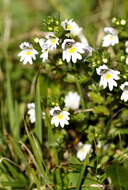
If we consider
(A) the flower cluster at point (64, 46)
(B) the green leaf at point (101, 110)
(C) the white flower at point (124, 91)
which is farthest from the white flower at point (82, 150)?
(A) the flower cluster at point (64, 46)

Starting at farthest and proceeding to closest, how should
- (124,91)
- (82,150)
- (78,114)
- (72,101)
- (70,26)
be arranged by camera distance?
1. (72,101)
2. (82,150)
3. (78,114)
4. (70,26)
5. (124,91)

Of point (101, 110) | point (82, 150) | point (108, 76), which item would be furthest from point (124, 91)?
point (82, 150)

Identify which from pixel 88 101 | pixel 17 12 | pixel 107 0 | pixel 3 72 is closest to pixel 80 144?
pixel 88 101

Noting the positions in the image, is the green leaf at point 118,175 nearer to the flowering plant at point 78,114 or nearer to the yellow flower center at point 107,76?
the flowering plant at point 78,114

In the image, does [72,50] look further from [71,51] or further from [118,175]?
[118,175]

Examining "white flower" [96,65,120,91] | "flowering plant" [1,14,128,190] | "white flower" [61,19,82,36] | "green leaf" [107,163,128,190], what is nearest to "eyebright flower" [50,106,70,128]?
"flowering plant" [1,14,128,190]

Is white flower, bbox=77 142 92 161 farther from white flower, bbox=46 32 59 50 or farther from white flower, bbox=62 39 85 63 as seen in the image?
white flower, bbox=46 32 59 50

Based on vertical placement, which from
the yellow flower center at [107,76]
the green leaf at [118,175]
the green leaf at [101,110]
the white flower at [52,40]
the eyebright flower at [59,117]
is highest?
the white flower at [52,40]
